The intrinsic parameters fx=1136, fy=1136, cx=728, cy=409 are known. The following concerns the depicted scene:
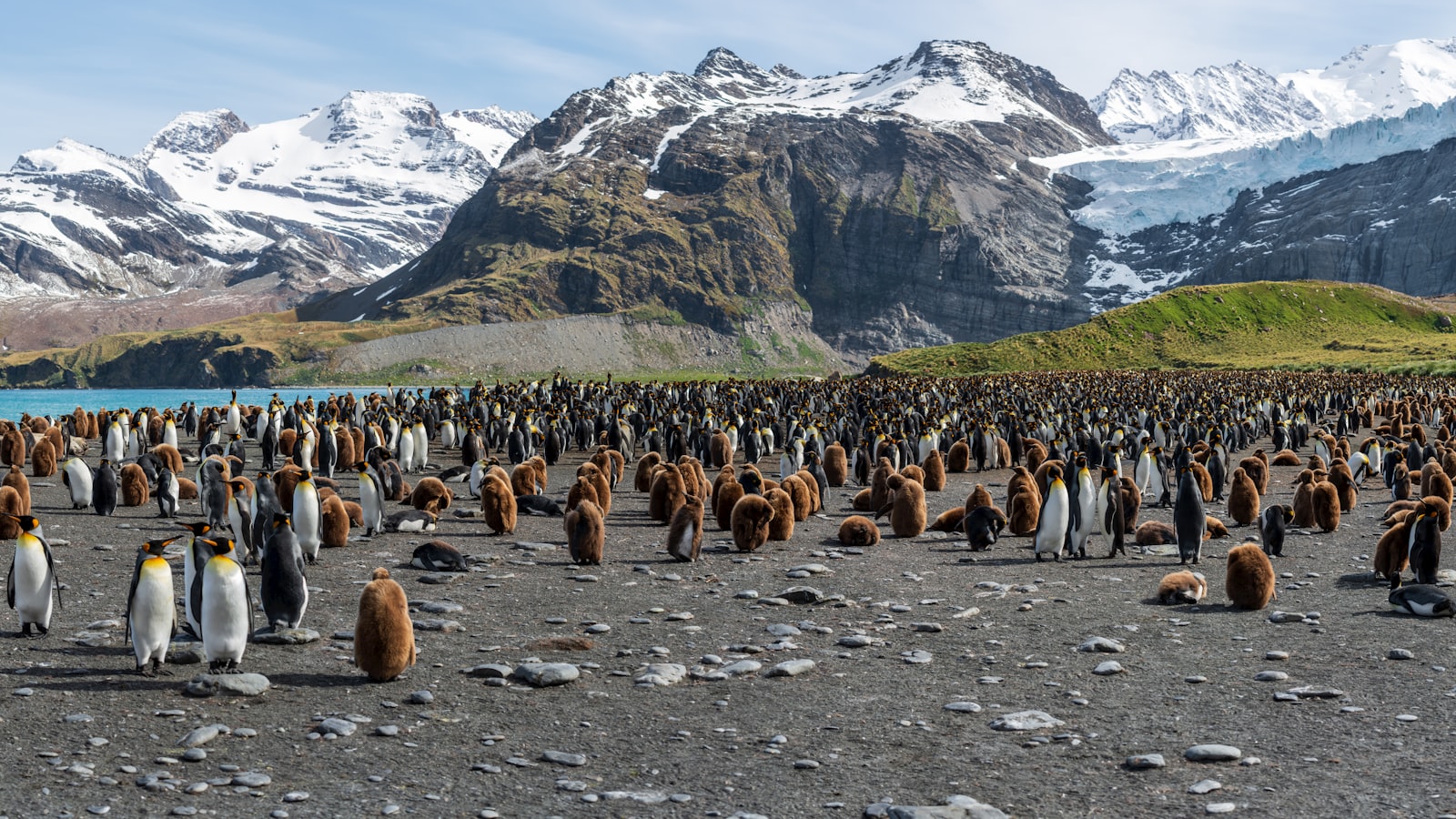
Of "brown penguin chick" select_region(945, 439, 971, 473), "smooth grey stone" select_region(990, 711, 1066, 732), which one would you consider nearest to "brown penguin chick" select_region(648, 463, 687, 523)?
"smooth grey stone" select_region(990, 711, 1066, 732)

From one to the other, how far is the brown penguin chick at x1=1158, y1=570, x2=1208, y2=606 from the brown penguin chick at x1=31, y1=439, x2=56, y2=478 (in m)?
20.9

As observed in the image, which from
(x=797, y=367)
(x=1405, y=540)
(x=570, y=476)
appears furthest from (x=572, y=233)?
(x=1405, y=540)

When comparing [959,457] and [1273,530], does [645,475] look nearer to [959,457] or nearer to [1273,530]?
[959,457]

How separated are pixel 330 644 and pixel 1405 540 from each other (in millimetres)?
9899

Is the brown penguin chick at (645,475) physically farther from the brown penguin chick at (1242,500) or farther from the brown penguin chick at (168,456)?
the brown penguin chick at (1242,500)

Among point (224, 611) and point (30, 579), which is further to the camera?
point (30, 579)

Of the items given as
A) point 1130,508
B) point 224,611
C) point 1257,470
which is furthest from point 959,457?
point 224,611

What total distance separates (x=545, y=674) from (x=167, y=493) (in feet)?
35.3

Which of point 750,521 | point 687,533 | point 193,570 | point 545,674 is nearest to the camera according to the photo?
point 545,674

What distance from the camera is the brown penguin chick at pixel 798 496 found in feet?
51.9

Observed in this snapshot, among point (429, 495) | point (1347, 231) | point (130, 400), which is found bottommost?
point (130, 400)

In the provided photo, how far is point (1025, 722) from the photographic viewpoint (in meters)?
6.72

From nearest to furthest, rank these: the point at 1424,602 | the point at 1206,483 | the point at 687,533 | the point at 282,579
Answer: the point at 282,579 → the point at 1424,602 → the point at 687,533 → the point at 1206,483

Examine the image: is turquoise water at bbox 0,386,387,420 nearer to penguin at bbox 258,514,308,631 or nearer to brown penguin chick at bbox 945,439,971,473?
brown penguin chick at bbox 945,439,971,473
